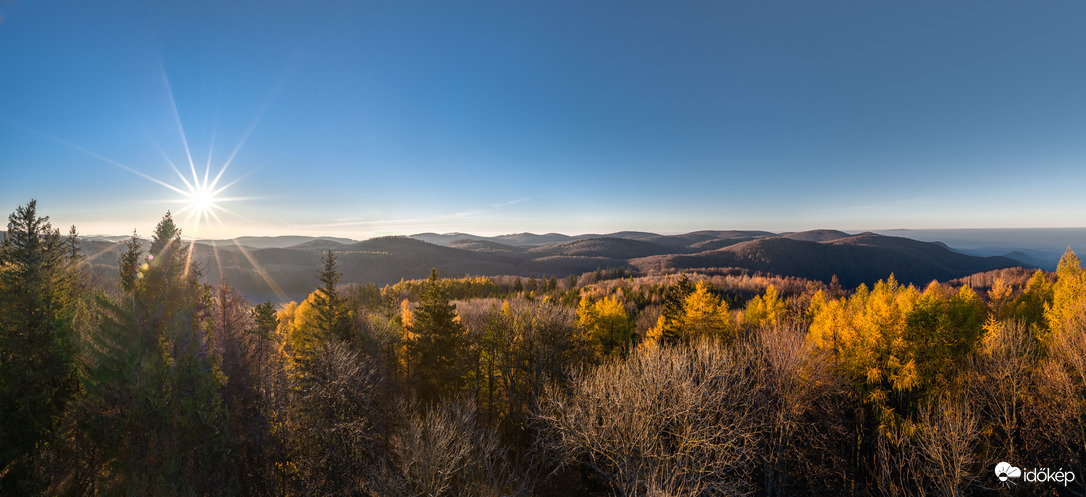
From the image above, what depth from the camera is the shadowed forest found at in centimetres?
1300

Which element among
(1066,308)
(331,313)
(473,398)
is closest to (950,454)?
(1066,308)

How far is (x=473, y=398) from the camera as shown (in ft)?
67.8

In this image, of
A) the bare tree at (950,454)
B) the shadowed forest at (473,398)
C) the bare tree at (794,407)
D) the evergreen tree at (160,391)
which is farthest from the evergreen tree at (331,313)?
the bare tree at (950,454)

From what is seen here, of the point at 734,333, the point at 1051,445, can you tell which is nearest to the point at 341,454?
the point at 734,333

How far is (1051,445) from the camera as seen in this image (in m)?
17.5

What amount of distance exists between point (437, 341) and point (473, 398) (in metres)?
5.65

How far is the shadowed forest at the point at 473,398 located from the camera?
13.0 metres

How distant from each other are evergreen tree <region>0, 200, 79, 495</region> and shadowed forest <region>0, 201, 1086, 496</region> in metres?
0.06

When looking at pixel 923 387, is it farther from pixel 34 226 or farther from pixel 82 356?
pixel 34 226

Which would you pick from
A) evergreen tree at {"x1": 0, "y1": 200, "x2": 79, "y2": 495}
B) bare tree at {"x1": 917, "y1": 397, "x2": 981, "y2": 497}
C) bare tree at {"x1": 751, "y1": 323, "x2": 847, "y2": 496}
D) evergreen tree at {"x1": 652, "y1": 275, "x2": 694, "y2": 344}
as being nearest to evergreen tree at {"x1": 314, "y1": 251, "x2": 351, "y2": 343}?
evergreen tree at {"x1": 0, "y1": 200, "x2": 79, "y2": 495}

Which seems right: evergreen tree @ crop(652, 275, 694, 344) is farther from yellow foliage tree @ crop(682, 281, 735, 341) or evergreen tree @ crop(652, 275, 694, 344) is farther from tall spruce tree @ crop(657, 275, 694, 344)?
yellow foliage tree @ crop(682, 281, 735, 341)

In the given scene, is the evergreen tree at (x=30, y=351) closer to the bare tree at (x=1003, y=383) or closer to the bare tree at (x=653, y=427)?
the bare tree at (x=653, y=427)

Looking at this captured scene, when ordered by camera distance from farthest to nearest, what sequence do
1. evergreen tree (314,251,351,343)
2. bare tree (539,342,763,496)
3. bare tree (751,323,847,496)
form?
evergreen tree (314,251,351,343) < bare tree (751,323,847,496) < bare tree (539,342,763,496)

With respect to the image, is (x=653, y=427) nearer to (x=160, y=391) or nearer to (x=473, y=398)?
(x=473, y=398)
